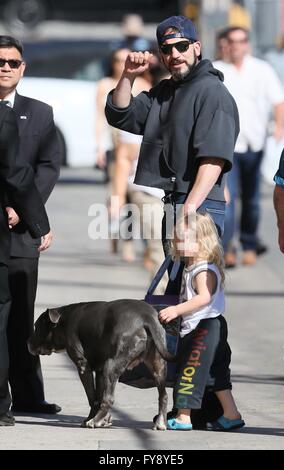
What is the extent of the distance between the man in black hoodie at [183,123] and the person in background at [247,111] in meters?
5.13

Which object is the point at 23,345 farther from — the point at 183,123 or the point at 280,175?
the point at 280,175

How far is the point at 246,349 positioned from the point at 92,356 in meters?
2.65

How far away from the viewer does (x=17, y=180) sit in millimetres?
6793

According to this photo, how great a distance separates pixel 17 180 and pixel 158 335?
100 centimetres

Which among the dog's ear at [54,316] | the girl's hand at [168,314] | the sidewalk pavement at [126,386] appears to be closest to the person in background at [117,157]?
the sidewalk pavement at [126,386]

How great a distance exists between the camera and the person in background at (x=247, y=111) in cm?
1231

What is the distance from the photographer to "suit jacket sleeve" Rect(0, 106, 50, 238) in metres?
6.74

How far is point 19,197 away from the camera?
683cm

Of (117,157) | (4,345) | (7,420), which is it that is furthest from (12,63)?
(117,157)

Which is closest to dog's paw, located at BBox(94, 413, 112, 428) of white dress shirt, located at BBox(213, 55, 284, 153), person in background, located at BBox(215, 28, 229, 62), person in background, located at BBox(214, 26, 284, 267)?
person in background, located at BBox(214, 26, 284, 267)

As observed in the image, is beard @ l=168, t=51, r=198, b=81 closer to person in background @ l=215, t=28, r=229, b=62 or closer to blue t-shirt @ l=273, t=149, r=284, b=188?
blue t-shirt @ l=273, t=149, r=284, b=188

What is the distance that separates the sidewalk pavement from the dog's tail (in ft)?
1.23
